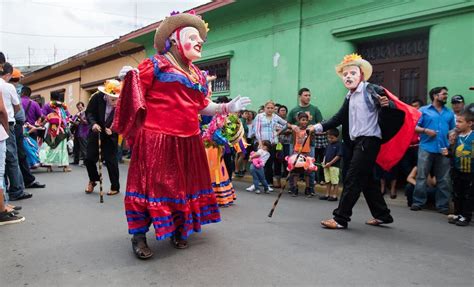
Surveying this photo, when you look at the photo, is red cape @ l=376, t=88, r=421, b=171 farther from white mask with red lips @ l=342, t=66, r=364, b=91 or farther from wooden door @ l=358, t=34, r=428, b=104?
wooden door @ l=358, t=34, r=428, b=104

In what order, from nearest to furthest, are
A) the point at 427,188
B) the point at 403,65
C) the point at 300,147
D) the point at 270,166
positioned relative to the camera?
the point at 427,188, the point at 300,147, the point at 403,65, the point at 270,166

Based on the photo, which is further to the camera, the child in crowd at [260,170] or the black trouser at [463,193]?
the child in crowd at [260,170]

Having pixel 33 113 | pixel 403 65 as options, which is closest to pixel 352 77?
pixel 403 65

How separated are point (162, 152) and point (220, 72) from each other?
28.6 feet

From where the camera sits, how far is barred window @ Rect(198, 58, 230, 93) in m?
11.4

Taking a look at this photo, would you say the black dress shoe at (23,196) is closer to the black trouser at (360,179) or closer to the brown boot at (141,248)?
the brown boot at (141,248)

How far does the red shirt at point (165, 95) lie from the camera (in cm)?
343

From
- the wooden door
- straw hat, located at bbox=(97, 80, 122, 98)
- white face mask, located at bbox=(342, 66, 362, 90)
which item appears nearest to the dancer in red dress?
white face mask, located at bbox=(342, 66, 362, 90)

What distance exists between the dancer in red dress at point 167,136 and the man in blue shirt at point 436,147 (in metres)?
3.47

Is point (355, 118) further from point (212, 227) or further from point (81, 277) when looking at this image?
point (81, 277)

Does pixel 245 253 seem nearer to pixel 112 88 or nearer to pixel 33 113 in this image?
pixel 112 88

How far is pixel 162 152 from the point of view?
3.42m

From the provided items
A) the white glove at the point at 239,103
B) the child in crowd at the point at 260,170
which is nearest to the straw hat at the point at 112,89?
the child in crowd at the point at 260,170

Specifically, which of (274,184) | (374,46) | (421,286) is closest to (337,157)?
(274,184)
